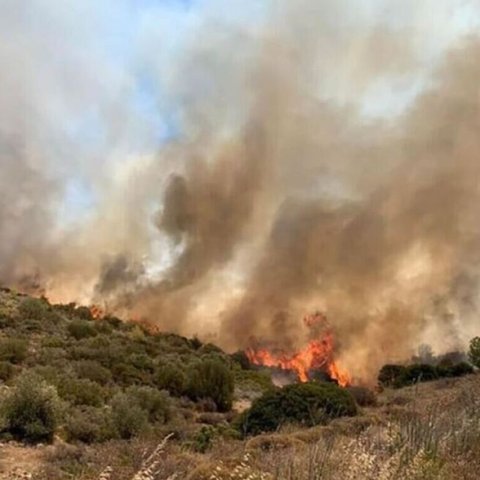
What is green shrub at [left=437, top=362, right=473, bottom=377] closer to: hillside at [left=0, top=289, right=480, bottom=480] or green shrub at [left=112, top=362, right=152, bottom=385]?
hillside at [left=0, top=289, right=480, bottom=480]

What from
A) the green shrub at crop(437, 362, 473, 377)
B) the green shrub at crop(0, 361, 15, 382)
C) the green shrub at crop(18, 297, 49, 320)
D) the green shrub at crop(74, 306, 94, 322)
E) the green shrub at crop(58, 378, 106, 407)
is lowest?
the green shrub at crop(58, 378, 106, 407)

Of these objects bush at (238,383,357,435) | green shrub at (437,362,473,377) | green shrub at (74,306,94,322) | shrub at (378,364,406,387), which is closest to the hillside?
bush at (238,383,357,435)

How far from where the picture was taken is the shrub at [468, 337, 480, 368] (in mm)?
38750

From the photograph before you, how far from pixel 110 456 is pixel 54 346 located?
2007 cm

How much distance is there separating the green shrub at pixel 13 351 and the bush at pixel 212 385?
22.1ft

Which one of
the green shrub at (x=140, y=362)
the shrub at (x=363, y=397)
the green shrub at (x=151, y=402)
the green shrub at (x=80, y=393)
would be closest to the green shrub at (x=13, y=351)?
the green shrub at (x=80, y=393)

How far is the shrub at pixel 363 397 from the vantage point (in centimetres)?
2652

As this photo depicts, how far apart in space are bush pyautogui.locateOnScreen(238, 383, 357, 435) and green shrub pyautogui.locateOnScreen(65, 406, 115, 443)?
12.0ft

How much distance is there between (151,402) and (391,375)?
2938cm

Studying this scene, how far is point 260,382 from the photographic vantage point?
3791 centimetres

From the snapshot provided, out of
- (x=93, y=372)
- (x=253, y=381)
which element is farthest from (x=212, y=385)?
(x=253, y=381)

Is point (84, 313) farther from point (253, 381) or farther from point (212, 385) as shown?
point (212, 385)

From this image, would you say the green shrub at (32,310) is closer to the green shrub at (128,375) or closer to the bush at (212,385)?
the green shrub at (128,375)

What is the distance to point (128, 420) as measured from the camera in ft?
57.3
